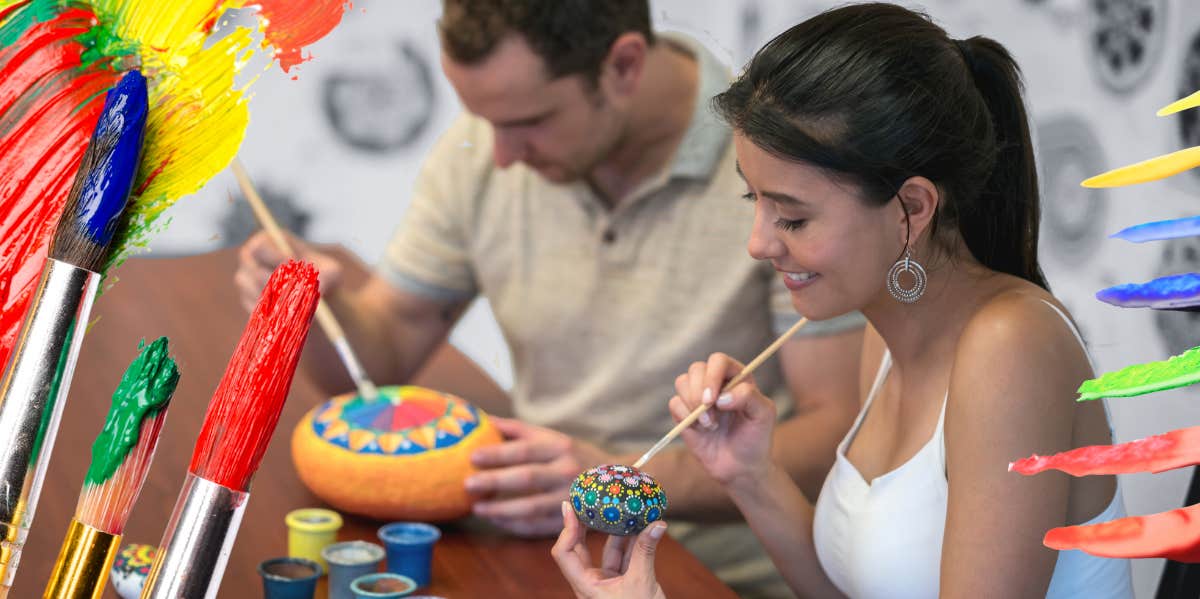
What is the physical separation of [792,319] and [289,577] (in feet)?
2.86

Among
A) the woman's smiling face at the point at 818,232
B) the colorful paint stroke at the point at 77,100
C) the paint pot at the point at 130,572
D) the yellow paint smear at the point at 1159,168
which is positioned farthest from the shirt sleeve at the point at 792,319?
the yellow paint smear at the point at 1159,168

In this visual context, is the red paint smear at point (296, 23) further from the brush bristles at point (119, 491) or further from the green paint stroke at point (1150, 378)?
the green paint stroke at point (1150, 378)

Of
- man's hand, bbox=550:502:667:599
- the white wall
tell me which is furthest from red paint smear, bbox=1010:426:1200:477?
the white wall

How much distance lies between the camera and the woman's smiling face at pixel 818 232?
1.01 metres

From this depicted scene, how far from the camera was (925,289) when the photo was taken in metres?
1.11

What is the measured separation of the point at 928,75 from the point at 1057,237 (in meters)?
1.59

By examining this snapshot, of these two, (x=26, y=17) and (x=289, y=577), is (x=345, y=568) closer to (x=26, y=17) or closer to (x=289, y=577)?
(x=289, y=577)

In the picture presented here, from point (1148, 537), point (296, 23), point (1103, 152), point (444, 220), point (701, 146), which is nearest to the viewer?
point (1148, 537)

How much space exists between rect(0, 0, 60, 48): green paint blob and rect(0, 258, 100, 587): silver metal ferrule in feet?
0.51

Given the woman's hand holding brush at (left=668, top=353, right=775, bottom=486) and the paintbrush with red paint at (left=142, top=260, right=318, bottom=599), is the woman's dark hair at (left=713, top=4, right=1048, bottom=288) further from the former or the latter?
the paintbrush with red paint at (left=142, top=260, right=318, bottom=599)

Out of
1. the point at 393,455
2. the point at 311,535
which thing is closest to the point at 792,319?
the point at 393,455

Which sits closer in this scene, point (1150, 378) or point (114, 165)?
point (1150, 378)

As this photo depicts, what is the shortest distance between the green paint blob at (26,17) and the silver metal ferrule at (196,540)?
0.85 feet

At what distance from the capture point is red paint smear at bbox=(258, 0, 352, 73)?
0.67 metres
